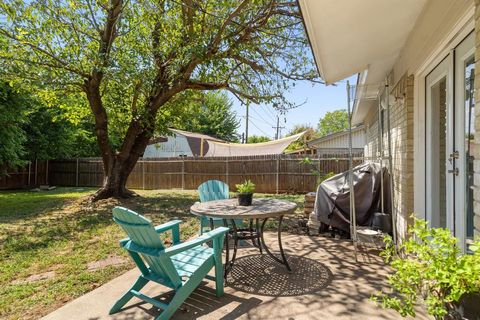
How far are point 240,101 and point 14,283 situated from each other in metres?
6.67

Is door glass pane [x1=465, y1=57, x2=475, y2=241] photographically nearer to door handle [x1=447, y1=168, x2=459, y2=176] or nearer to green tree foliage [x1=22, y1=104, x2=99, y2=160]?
door handle [x1=447, y1=168, x2=459, y2=176]

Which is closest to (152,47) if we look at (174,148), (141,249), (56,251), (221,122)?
(56,251)

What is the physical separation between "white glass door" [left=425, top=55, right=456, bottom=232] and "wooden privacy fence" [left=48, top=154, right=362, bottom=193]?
6.55 m

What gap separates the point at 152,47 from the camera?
7598 mm

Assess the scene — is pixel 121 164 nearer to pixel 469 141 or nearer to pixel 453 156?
pixel 453 156

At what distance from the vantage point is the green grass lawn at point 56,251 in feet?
9.59

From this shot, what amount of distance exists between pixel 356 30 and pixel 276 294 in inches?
106

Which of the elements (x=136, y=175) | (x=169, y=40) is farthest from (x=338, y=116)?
(x=169, y=40)

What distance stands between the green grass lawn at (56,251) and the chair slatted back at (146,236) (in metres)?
1.05

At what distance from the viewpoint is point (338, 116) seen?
47562 mm

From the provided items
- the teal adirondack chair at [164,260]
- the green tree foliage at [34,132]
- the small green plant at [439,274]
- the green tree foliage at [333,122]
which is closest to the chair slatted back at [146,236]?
the teal adirondack chair at [164,260]

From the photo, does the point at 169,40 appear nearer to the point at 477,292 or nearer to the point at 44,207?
the point at 44,207

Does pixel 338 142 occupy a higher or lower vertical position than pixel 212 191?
higher

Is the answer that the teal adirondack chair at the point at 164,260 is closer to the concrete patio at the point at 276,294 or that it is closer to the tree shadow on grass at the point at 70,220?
the concrete patio at the point at 276,294
